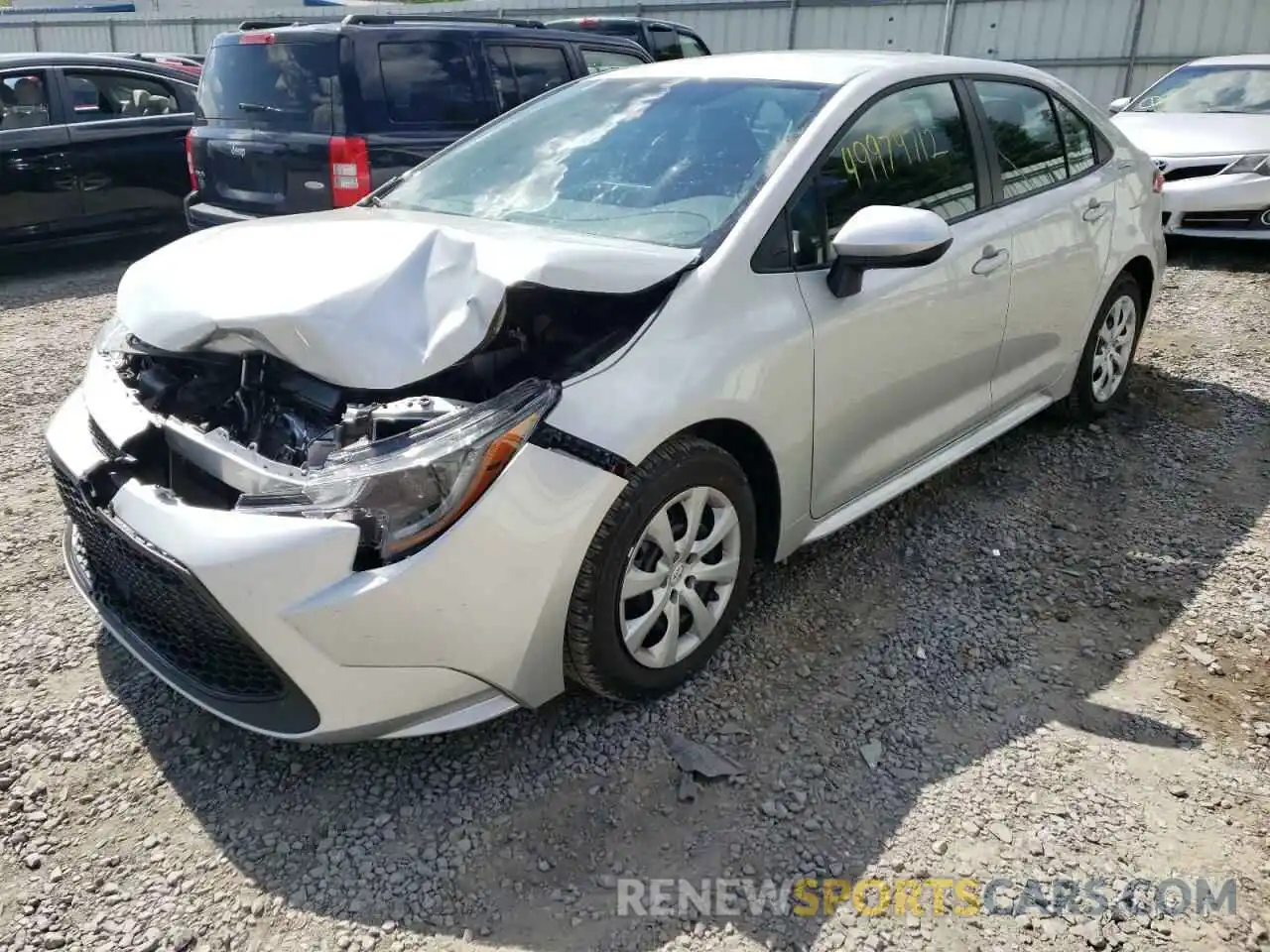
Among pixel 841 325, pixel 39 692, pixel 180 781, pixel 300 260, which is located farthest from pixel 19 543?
pixel 841 325

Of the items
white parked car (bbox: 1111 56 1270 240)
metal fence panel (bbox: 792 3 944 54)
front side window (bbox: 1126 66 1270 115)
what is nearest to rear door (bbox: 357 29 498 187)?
white parked car (bbox: 1111 56 1270 240)

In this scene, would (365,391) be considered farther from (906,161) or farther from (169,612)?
(906,161)

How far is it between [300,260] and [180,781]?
132 cm

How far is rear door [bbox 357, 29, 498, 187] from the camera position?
19.6 ft

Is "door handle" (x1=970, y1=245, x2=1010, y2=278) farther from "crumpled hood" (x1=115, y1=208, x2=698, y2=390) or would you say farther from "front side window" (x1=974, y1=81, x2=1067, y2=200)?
"crumpled hood" (x1=115, y1=208, x2=698, y2=390)

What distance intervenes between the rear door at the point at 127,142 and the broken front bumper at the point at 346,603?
618 cm

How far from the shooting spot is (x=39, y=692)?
2766 millimetres

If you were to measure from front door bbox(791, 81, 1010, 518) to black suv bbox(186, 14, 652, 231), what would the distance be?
354 cm

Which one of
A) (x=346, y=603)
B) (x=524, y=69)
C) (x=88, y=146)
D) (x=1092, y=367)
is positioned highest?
(x=524, y=69)

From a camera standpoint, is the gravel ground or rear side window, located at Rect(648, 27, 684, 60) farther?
rear side window, located at Rect(648, 27, 684, 60)

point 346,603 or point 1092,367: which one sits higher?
point 346,603

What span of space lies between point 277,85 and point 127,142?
2428 millimetres

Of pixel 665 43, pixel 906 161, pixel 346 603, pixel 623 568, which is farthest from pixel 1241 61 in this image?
pixel 346 603

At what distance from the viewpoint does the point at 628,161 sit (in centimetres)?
318
